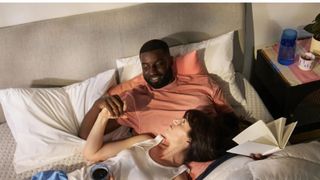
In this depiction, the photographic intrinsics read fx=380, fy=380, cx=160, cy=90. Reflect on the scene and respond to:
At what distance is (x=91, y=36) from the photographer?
1.84 meters

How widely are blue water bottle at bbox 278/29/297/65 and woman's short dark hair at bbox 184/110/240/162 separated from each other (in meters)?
0.67

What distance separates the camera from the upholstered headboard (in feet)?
5.88

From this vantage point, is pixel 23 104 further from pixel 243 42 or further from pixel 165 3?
pixel 243 42

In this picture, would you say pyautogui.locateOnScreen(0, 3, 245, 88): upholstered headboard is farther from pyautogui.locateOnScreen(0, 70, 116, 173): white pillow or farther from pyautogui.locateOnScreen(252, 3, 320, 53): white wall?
pyautogui.locateOnScreen(252, 3, 320, 53): white wall

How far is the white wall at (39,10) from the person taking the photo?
1.81 meters

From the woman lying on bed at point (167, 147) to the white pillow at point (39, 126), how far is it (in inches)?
6.3

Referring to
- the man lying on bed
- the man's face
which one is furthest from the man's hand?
the man's face

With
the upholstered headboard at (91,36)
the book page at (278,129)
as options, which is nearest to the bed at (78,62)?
the upholstered headboard at (91,36)

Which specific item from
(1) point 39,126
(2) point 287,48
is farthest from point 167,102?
(2) point 287,48

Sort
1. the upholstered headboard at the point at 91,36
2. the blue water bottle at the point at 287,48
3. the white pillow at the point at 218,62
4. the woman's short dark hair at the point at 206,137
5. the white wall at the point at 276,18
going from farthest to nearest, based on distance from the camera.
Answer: the white wall at the point at 276,18, the blue water bottle at the point at 287,48, the white pillow at the point at 218,62, the upholstered headboard at the point at 91,36, the woman's short dark hair at the point at 206,137

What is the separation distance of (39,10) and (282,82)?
1.29m

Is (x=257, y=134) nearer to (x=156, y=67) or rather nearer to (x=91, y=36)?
(x=156, y=67)

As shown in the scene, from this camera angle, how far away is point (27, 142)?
170cm

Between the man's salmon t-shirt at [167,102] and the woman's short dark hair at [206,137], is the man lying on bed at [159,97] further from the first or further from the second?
the woman's short dark hair at [206,137]
